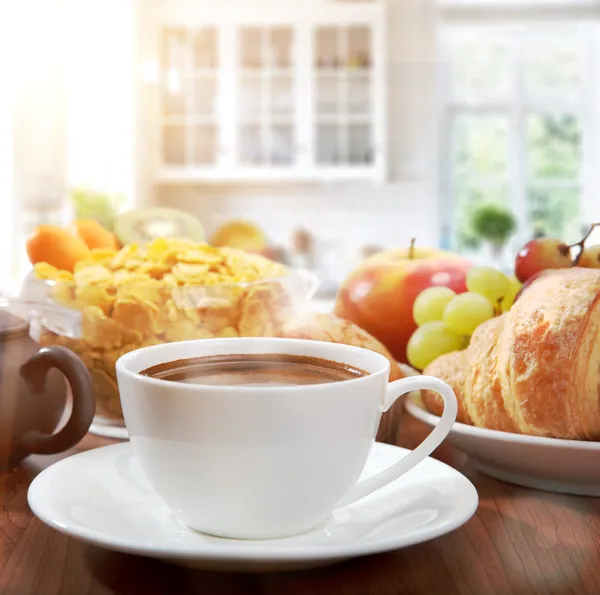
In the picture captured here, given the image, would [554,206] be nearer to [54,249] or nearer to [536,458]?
[54,249]

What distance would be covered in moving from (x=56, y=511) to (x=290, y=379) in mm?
148

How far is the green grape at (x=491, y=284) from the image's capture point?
733 millimetres

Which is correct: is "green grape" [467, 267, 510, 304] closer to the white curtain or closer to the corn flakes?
the corn flakes

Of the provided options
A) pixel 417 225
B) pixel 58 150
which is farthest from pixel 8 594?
pixel 417 225

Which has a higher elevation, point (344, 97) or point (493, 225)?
point (344, 97)

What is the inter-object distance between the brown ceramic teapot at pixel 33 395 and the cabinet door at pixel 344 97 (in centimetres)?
399

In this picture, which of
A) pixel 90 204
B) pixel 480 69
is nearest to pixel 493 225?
pixel 480 69

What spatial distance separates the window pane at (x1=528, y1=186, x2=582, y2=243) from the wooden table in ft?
16.4

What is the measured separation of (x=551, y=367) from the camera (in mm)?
491

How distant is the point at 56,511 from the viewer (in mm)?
412

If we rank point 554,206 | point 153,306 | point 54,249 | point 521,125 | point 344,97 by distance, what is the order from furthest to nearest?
point 554,206, point 521,125, point 344,97, point 54,249, point 153,306

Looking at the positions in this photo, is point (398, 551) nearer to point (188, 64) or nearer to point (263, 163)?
point (263, 163)

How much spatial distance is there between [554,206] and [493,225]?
99 centimetres

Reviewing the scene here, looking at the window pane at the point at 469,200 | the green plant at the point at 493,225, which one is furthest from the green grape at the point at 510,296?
the window pane at the point at 469,200
